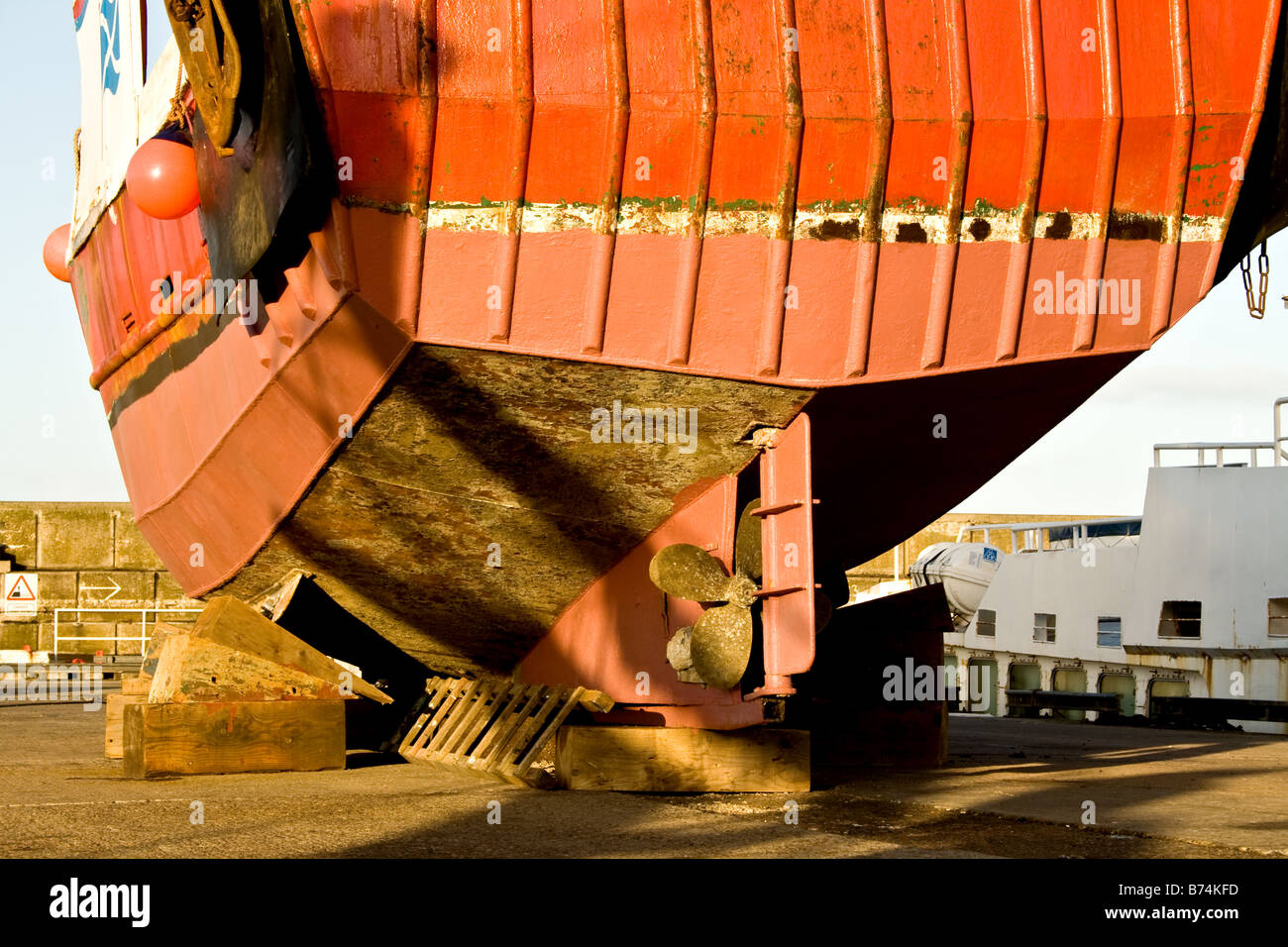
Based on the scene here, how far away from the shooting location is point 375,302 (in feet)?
23.9

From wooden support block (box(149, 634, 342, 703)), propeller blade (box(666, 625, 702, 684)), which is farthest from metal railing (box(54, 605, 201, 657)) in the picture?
propeller blade (box(666, 625, 702, 684))

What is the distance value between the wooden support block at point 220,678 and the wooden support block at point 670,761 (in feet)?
6.51

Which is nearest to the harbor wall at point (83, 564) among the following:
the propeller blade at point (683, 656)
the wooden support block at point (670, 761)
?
the wooden support block at point (670, 761)

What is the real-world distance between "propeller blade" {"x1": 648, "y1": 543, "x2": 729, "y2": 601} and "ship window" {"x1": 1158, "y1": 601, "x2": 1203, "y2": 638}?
1585 cm

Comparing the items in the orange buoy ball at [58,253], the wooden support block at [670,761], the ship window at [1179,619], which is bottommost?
the wooden support block at [670,761]

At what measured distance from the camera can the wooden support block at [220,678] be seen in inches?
345

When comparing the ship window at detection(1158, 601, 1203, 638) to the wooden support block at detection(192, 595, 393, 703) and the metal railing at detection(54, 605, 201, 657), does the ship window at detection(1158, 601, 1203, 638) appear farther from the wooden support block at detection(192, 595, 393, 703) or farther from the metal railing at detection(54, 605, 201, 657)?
the metal railing at detection(54, 605, 201, 657)

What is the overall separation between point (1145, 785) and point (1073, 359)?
3.28m

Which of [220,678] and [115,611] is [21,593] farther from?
[220,678]

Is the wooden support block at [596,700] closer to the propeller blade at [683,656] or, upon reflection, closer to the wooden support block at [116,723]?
the propeller blade at [683,656]

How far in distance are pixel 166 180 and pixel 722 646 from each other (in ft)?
15.1

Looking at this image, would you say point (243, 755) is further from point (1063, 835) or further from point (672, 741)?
point (1063, 835)

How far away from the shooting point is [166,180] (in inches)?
338
